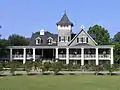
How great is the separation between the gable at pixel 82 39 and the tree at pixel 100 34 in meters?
17.2

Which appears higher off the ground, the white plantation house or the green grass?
the white plantation house

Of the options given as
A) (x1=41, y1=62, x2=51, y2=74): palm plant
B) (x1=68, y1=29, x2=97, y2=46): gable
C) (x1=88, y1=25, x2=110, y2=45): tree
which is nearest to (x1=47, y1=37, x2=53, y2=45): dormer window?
(x1=68, y1=29, x2=97, y2=46): gable

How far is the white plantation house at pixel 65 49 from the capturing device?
222 feet

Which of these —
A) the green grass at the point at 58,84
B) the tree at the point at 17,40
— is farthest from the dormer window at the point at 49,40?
the green grass at the point at 58,84

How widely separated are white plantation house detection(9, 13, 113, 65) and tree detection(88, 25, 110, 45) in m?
13.9

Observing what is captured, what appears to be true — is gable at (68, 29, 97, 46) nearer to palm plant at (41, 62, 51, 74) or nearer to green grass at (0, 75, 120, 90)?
palm plant at (41, 62, 51, 74)

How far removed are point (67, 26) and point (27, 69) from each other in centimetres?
2817

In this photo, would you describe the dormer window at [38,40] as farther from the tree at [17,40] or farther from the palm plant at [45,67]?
the tree at [17,40]

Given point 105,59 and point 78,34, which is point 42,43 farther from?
point 105,59

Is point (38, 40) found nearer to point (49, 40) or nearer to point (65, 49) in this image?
point (49, 40)

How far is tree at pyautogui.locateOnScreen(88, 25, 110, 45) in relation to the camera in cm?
8816

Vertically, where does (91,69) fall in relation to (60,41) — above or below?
below

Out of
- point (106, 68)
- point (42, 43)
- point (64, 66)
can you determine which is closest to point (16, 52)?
point (42, 43)

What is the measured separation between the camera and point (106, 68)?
47.8m
